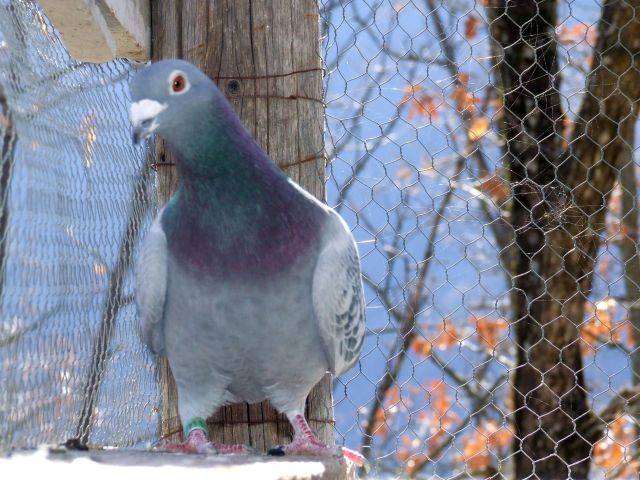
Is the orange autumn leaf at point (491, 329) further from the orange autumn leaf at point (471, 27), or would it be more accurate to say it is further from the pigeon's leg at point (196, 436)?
the pigeon's leg at point (196, 436)

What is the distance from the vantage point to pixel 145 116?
1.27 meters

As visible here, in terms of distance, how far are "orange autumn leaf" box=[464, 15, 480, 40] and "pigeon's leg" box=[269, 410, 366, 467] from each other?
7.22ft

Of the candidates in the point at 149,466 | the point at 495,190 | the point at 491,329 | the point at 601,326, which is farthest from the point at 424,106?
the point at 149,466

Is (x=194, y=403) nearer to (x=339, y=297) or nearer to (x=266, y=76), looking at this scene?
(x=339, y=297)

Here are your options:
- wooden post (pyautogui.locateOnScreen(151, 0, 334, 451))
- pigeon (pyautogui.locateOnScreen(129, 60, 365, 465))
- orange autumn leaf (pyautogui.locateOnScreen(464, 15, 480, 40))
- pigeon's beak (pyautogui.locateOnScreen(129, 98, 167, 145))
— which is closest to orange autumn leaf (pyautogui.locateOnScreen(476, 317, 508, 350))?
orange autumn leaf (pyautogui.locateOnScreen(464, 15, 480, 40))

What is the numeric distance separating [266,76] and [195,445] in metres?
0.63

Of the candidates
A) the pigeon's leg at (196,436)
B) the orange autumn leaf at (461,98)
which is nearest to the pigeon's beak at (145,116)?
the pigeon's leg at (196,436)

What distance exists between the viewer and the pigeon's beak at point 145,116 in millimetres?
1261

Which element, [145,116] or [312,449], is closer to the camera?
[145,116]

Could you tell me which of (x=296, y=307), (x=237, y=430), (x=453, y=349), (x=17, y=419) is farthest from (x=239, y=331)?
(x=453, y=349)

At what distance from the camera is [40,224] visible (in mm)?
1236

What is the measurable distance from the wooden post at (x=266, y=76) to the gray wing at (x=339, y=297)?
0.17 m

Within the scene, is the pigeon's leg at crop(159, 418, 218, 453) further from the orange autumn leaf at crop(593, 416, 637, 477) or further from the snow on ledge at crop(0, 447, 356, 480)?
the orange autumn leaf at crop(593, 416, 637, 477)

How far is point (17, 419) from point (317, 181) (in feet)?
2.22
